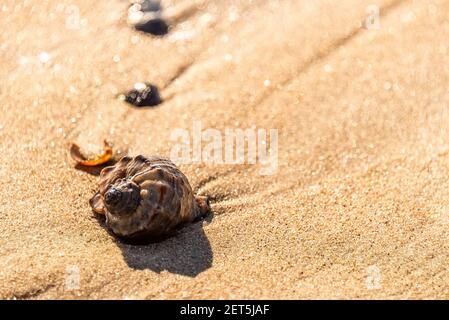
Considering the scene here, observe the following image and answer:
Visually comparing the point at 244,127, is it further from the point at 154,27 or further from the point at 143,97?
the point at 154,27

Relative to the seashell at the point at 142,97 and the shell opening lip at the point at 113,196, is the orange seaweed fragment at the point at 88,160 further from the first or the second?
the shell opening lip at the point at 113,196

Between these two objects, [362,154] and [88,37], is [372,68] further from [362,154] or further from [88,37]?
[88,37]

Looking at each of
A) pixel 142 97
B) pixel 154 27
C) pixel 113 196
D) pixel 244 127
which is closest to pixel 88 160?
pixel 142 97

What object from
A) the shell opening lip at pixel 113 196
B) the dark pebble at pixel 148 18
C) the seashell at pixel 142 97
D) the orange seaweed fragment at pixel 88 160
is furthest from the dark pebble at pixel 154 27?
the shell opening lip at pixel 113 196

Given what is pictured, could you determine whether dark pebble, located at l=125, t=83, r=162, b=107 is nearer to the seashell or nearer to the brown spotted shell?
the seashell
